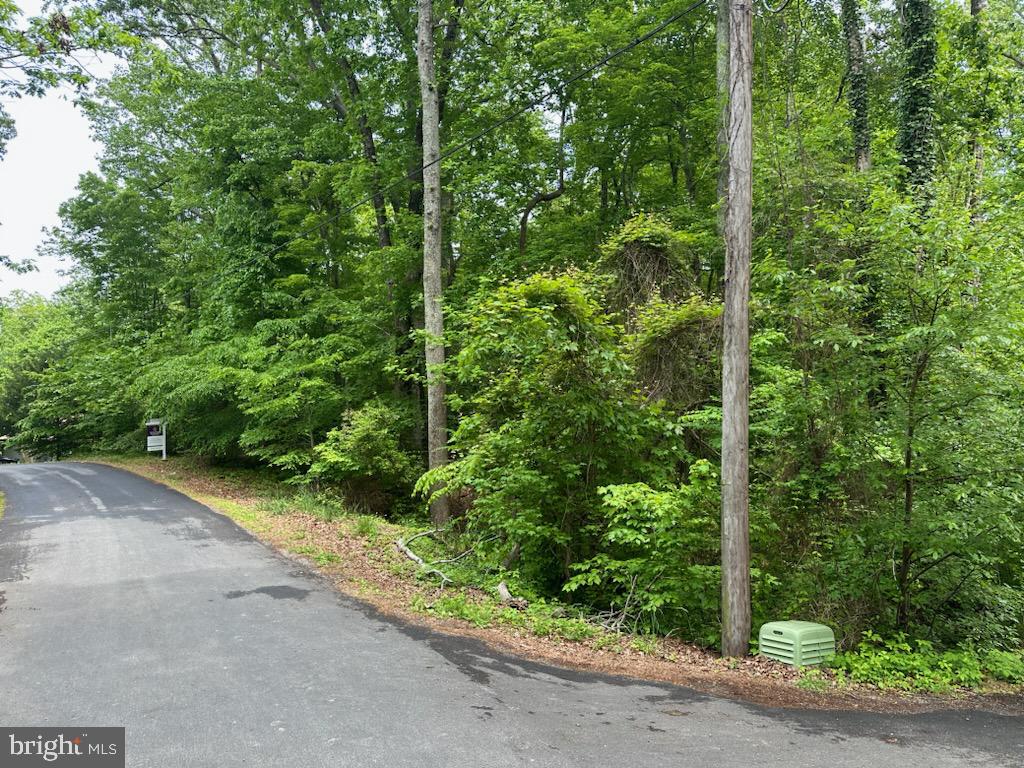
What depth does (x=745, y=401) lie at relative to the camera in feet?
21.0

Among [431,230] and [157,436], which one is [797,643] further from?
[157,436]

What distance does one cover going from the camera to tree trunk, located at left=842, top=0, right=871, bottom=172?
11.2m

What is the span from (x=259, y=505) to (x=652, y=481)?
9884 mm

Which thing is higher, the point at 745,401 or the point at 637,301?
the point at 637,301

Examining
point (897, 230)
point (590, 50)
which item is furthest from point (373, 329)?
point (897, 230)

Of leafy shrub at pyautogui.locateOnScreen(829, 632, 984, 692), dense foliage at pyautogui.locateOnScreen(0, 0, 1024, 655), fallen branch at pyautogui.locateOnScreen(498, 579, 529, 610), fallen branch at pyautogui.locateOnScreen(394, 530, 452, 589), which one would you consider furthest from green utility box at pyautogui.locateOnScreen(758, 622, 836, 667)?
fallen branch at pyautogui.locateOnScreen(394, 530, 452, 589)

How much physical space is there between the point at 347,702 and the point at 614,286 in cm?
665

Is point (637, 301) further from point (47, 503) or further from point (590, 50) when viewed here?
point (47, 503)

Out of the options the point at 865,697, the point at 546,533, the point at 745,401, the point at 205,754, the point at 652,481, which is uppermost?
the point at 745,401

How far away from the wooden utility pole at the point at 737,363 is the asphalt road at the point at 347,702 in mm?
1615

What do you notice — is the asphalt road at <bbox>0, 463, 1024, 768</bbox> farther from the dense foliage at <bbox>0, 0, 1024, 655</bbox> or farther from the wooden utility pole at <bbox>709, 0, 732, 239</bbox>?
the wooden utility pole at <bbox>709, 0, 732, 239</bbox>

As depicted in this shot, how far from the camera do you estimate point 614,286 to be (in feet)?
30.3

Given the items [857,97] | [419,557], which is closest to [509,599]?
[419,557]

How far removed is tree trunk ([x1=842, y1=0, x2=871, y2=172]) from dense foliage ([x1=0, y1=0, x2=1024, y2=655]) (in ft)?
0.34
